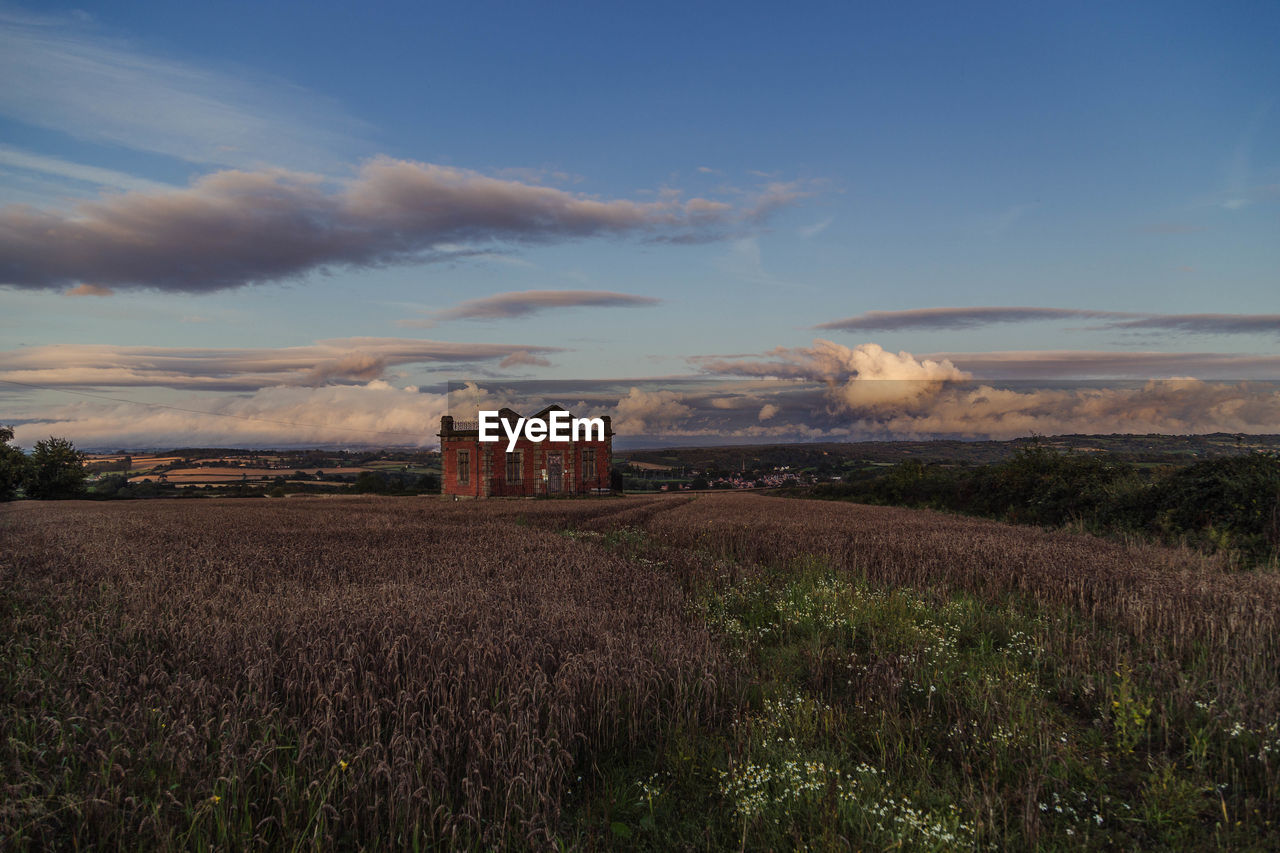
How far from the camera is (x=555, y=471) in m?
50.9

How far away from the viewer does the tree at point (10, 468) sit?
4838cm

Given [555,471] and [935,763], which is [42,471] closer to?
[555,471]

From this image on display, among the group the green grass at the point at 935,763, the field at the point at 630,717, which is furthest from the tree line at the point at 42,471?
the green grass at the point at 935,763

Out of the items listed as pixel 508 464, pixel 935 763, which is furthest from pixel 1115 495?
pixel 508 464

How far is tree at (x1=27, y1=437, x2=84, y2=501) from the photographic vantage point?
50.2m

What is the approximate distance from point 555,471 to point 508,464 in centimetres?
408

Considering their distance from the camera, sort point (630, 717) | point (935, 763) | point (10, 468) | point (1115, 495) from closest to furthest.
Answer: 1. point (935, 763)
2. point (630, 717)
3. point (1115, 495)
4. point (10, 468)

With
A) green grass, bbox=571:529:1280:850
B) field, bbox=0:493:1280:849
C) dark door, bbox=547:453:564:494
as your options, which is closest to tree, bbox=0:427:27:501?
dark door, bbox=547:453:564:494

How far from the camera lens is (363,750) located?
3.43 metres

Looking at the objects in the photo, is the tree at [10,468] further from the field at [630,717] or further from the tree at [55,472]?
the field at [630,717]

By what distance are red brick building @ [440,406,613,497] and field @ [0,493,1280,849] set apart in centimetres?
4081

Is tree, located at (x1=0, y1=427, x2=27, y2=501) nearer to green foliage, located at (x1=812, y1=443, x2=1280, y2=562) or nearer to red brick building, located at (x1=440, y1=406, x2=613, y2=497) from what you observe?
red brick building, located at (x1=440, y1=406, x2=613, y2=497)

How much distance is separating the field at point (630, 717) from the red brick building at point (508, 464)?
40815 millimetres

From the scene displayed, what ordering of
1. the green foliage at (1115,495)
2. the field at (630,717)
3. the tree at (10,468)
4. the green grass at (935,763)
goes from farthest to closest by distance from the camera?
the tree at (10,468) → the green foliage at (1115,495) → the green grass at (935,763) → the field at (630,717)
